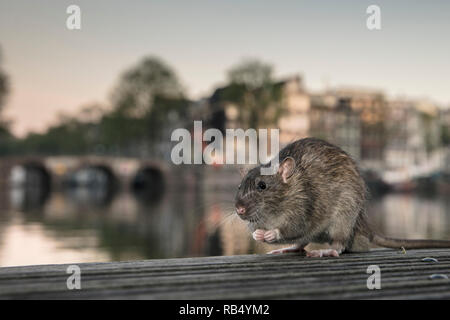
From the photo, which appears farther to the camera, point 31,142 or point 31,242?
point 31,142

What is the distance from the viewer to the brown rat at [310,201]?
4703 millimetres

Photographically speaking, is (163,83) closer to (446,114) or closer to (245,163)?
(245,163)

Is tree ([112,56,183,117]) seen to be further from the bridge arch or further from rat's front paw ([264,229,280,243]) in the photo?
rat's front paw ([264,229,280,243])

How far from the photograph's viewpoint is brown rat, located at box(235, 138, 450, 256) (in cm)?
470

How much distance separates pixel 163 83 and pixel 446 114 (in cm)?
8078

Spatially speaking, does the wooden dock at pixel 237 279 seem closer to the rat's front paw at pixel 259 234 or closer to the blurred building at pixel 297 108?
the rat's front paw at pixel 259 234

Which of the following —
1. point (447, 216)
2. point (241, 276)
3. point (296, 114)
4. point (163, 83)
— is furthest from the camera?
point (296, 114)

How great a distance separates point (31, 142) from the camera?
374 feet

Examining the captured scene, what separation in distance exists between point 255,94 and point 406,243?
54.7m

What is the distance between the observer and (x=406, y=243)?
541 cm

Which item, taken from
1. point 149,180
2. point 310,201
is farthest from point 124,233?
point 149,180

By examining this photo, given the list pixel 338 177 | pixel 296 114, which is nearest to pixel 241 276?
pixel 338 177

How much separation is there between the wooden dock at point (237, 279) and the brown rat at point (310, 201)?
23cm

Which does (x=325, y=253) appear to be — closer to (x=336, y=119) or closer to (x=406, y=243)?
(x=406, y=243)
